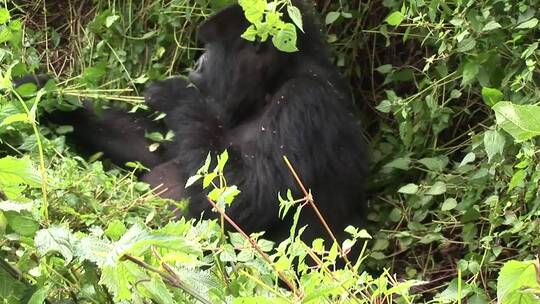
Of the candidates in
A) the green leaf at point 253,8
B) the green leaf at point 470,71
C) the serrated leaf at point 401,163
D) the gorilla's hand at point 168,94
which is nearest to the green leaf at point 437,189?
the serrated leaf at point 401,163

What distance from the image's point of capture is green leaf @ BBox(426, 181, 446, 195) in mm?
2842

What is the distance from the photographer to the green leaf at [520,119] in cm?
113

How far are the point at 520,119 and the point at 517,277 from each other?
0.82ft

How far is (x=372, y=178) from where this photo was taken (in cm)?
324

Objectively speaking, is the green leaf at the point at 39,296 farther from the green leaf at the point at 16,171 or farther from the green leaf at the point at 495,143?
the green leaf at the point at 495,143

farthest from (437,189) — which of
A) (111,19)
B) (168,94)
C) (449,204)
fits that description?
(111,19)

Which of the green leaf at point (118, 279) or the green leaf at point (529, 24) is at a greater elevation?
the green leaf at point (118, 279)

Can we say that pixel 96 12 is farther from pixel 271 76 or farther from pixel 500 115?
pixel 500 115

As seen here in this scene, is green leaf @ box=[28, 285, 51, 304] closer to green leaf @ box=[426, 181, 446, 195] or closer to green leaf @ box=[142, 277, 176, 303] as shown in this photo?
green leaf @ box=[142, 277, 176, 303]

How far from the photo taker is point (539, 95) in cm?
246

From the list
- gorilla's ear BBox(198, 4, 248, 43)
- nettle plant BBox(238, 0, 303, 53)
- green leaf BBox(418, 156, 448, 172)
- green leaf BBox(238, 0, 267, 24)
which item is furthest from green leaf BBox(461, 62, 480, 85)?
green leaf BBox(238, 0, 267, 24)

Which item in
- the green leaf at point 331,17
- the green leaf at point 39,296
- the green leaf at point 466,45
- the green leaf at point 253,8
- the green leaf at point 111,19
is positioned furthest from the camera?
the green leaf at point 111,19

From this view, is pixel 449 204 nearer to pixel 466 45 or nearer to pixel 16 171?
pixel 466 45

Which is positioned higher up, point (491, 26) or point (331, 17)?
point (491, 26)
